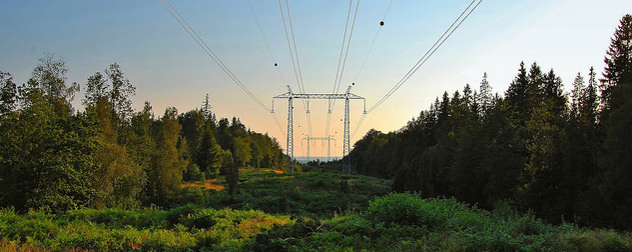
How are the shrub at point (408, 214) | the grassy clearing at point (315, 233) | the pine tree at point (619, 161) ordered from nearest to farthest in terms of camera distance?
the grassy clearing at point (315, 233) < the shrub at point (408, 214) < the pine tree at point (619, 161)

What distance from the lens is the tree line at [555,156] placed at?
1180 inches

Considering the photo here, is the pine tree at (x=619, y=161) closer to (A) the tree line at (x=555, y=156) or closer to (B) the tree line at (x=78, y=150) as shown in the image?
(A) the tree line at (x=555, y=156)

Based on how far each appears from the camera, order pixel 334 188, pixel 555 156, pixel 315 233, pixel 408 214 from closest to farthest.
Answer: pixel 315 233 < pixel 408 214 < pixel 555 156 < pixel 334 188

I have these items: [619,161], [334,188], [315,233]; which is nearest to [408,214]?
[315,233]

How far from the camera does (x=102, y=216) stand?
22703 mm

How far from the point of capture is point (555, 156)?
38469mm

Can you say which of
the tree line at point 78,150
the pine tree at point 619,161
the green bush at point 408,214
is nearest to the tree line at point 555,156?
the pine tree at point 619,161

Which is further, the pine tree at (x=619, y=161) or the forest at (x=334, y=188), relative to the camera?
the pine tree at (x=619, y=161)

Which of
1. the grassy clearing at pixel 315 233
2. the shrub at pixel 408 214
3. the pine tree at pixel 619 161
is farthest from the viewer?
the pine tree at pixel 619 161

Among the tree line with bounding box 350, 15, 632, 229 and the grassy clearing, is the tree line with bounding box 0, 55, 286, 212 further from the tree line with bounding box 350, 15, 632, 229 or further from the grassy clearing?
the tree line with bounding box 350, 15, 632, 229

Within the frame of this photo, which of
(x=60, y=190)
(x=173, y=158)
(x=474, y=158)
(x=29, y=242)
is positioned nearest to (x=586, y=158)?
(x=474, y=158)

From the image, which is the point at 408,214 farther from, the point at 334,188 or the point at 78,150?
the point at 334,188

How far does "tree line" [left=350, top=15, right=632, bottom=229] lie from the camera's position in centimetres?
2997

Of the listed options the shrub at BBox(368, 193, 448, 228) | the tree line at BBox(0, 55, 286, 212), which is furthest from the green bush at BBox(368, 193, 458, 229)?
the tree line at BBox(0, 55, 286, 212)
